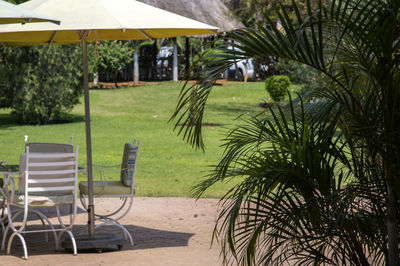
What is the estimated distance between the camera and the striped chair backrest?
6074 millimetres

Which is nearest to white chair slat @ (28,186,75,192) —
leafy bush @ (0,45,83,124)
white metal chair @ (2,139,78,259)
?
white metal chair @ (2,139,78,259)

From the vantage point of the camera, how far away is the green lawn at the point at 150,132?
12023mm

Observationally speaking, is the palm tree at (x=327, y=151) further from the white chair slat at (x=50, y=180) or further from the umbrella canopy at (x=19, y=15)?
the white chair slat at (x=50, y=180)

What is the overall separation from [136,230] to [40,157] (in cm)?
181

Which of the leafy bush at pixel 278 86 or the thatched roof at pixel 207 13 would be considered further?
the thatched roof at pixel 207 13

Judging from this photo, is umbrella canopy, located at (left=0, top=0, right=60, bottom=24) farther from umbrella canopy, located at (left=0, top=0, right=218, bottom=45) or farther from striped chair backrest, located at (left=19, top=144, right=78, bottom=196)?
striped chair backrest, located at (left=19, top=144, right=78, bottom=196)

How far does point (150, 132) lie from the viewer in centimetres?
1864

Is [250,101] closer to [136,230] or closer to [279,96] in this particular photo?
[279,96]

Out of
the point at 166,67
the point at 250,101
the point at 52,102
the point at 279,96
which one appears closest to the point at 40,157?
the point at 52,102

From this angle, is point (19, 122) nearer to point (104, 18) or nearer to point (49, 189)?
point (49, 189)

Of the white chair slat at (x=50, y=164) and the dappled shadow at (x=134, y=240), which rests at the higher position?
the white chair slat at (x=50, y=164)

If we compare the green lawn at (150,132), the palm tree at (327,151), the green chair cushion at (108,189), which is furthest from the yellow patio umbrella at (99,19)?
the palm tree at (327,151)

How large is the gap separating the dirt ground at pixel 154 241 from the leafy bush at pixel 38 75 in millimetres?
11239

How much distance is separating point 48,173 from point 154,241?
56.6 inches
